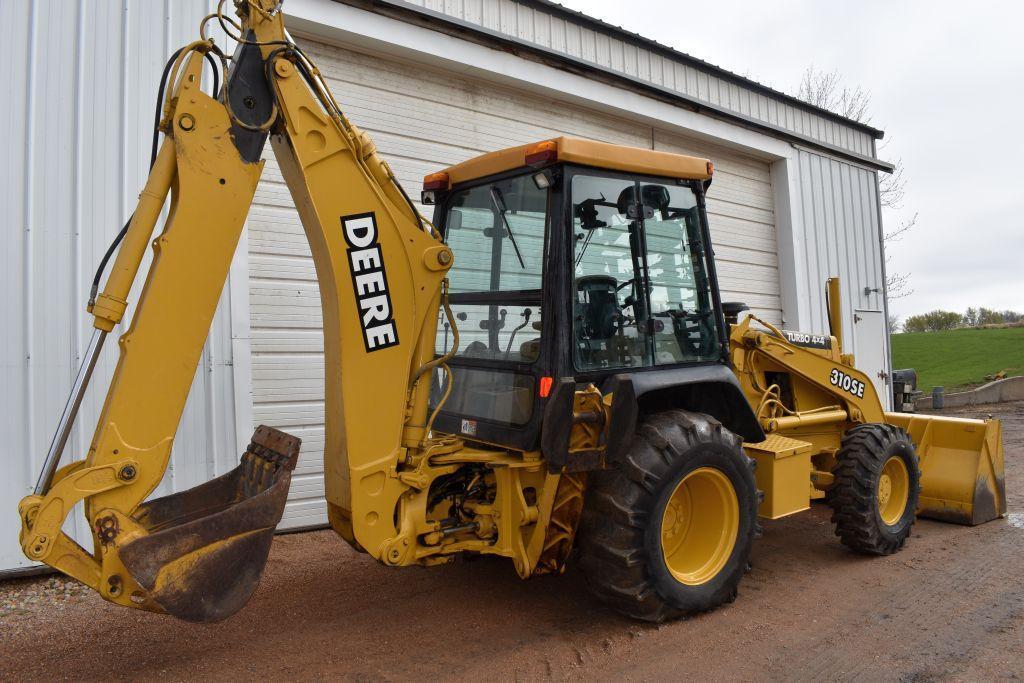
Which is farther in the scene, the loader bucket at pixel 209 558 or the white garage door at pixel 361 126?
the white garage door at pixel 361 126

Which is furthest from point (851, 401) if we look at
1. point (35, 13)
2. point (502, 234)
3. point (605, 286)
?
point (35, 13)

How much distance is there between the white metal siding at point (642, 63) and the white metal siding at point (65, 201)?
2.66 metres

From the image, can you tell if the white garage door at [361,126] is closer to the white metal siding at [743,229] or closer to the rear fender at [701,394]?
the white metal siding at [743,229]

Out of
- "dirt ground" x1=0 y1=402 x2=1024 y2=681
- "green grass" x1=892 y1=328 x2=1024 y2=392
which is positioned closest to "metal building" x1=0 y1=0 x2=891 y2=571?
"dirt ground" x1=0 y1=402 x2=1024 y2=681

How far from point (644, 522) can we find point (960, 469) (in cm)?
367

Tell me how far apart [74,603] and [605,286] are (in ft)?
12.2

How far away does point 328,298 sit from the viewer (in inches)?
129

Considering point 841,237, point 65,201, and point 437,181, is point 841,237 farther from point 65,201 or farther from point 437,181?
point 65,201

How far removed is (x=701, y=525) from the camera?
13.1 ft

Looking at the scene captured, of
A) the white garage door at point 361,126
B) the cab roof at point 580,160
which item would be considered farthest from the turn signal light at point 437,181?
the white garage door at point 361,126

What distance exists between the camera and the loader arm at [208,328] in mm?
2688

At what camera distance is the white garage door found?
588 centimetres

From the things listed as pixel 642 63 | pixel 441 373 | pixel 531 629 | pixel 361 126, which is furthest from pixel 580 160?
pixel 642 63

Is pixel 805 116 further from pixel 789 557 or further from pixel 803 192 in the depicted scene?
pixel 789 557
